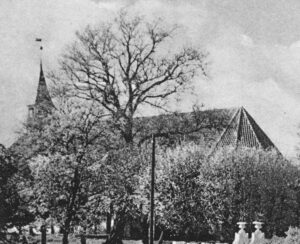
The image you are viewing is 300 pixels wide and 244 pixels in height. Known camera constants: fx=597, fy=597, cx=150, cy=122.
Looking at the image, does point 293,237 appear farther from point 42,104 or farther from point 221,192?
point 42,104

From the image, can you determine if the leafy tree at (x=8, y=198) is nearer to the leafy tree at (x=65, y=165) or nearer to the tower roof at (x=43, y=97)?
the leafy tree at (x=65, y=165)

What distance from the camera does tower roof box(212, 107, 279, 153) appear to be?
172ft

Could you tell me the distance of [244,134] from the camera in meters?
53.8

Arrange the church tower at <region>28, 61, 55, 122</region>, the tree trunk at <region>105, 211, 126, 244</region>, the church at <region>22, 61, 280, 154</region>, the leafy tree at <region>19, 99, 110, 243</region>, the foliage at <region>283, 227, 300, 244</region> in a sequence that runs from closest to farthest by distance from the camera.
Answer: the foliage at <region>283, 227, 300, 244</region>, the leafy tree at <region>19, 99, 110, 243</region>, the church tower at <region>28, 61, 55, 122</region>, the tree trunk at <region>105, 211, 126, 244</region>, the church at <region>22, 61, 280, 154</region>

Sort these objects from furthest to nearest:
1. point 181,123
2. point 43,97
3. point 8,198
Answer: point 181,123 → point 43,97 → point 8,198

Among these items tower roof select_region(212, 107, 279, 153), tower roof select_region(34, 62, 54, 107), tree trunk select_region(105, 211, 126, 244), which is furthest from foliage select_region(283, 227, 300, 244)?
tower roof select_region(212, 107, 279, 153)

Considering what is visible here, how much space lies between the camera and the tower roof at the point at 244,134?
52.4m

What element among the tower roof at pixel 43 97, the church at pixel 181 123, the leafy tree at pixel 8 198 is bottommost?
the leafy tree at pixel 8 198

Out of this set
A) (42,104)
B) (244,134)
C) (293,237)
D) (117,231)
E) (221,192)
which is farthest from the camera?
(244,134)

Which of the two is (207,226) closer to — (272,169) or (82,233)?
(272,169)

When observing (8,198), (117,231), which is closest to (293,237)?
(8,198)

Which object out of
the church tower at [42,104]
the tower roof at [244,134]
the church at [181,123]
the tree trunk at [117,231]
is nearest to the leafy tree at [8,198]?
the church tower at [42,104]

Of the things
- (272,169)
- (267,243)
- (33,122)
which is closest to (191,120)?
(272,169)

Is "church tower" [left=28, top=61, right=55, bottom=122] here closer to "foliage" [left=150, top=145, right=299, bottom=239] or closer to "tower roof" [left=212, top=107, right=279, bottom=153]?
"foliage" [left=150, top=145, right=299, bottom=239]
